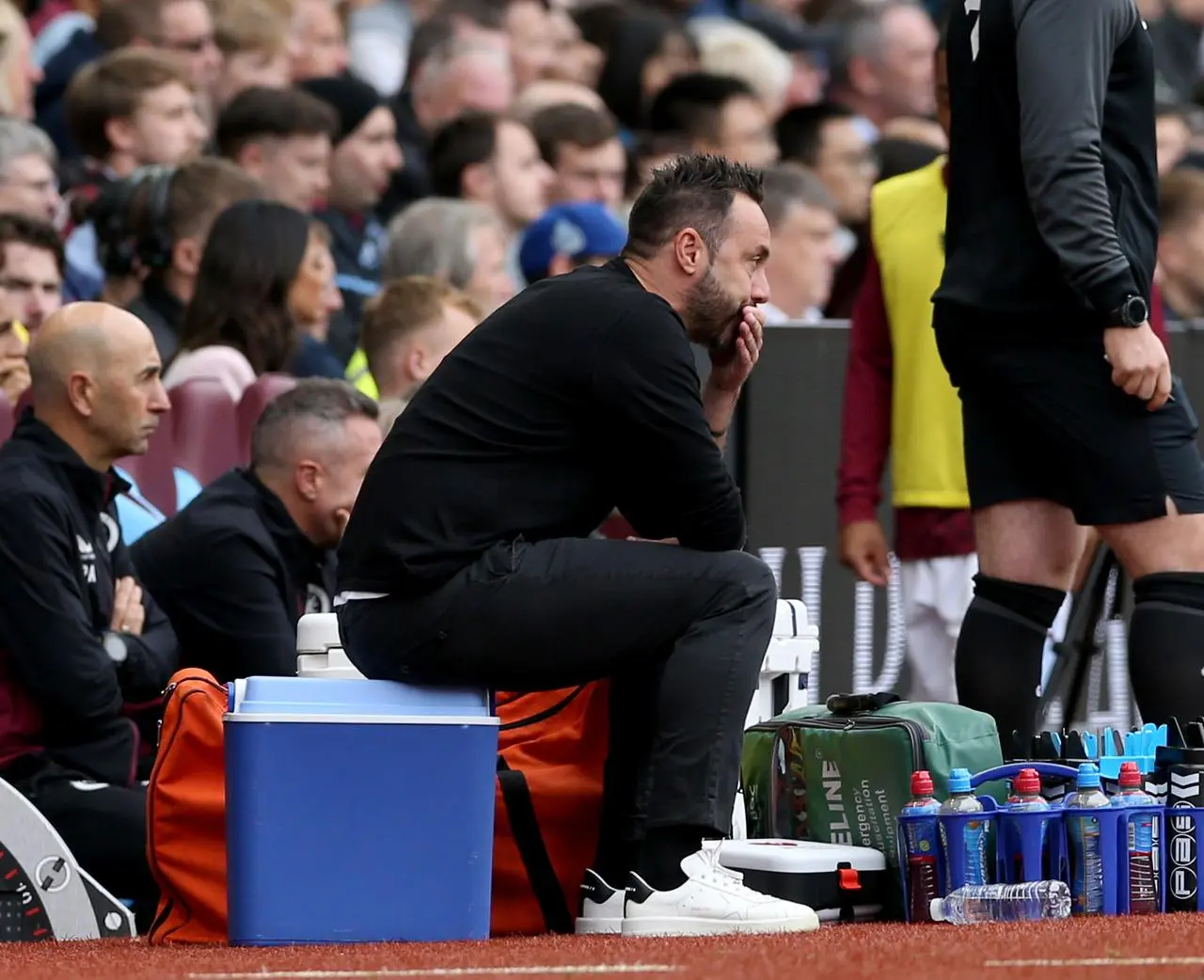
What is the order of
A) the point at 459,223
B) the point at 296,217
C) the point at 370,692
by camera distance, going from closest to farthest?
the point at 370,692 < the point at 296,217 < the point at 459,223

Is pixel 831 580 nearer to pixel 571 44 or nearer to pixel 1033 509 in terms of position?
pixel 1033 509

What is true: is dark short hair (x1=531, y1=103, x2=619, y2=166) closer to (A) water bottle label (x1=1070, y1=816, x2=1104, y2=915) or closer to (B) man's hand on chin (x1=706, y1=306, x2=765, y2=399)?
(B) man's hand on chin (x1=706, y1=306, x2=765, y2=399)

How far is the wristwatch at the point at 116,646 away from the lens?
5914 millimetres

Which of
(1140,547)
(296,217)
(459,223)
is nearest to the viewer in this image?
(1140,547)

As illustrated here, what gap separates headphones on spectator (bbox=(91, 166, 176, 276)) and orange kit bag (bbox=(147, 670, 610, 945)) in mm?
3483

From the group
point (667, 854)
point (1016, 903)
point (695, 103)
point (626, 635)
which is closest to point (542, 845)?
point (667, 854)

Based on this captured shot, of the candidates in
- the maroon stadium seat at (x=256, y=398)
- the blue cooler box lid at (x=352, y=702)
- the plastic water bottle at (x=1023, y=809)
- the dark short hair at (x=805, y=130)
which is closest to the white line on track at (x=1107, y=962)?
the plastic water bottle at (x=1023, y=809)

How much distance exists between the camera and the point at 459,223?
8.88m

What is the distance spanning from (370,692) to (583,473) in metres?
0.58

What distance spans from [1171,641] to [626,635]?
120 cm

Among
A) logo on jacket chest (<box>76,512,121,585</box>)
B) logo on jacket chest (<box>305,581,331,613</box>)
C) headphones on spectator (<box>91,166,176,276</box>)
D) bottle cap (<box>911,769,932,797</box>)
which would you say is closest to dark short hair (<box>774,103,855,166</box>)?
headphones on spectator (<box>91,166,176,276</box>)

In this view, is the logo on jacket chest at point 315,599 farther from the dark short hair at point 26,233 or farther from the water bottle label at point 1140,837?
the water bottle label at point 1140,837

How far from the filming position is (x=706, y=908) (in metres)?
4.67

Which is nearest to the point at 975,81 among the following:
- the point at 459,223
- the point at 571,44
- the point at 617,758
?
the point at 617,758
